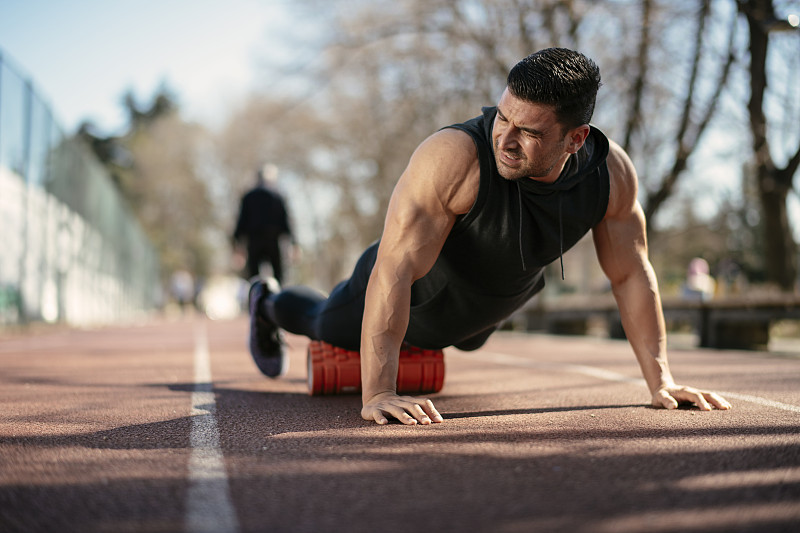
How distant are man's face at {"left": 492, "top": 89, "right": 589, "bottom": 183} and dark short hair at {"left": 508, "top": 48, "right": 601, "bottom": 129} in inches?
1.3

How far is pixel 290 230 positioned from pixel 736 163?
14283 mm

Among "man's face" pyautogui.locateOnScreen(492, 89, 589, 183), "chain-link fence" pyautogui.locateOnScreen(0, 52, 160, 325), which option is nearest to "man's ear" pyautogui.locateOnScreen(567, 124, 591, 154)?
"man's face" pyautogui.locateOnScreen(492, 89, 589, 183)

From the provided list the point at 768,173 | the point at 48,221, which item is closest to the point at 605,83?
the point at 768,173

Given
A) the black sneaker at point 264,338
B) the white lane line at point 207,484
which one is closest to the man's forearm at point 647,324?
the white lane line at point 207,484

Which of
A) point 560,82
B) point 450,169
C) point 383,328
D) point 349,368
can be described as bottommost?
point 349,368

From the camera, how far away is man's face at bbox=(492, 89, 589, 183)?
2.90m

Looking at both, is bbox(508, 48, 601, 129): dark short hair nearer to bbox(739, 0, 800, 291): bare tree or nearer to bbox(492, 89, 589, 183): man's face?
bbox(492, 89, 589, 183): man's face

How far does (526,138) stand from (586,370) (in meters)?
3.17

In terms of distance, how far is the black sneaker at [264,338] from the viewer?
15.6ft

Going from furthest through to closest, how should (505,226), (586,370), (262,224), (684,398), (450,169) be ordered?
(262,224), (586,370), (684,398), (505,226), (450,169)

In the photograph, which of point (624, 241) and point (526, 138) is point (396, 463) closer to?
point (526, 138)

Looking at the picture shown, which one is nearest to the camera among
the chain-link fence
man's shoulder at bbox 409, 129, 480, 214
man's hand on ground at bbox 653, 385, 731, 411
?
man's shoulder at bbox 409, 129, 480, 214

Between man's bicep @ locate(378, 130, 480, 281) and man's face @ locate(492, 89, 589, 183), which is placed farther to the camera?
man's bicep @ locate(378, 130, 480, 281)

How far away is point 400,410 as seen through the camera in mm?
2973
